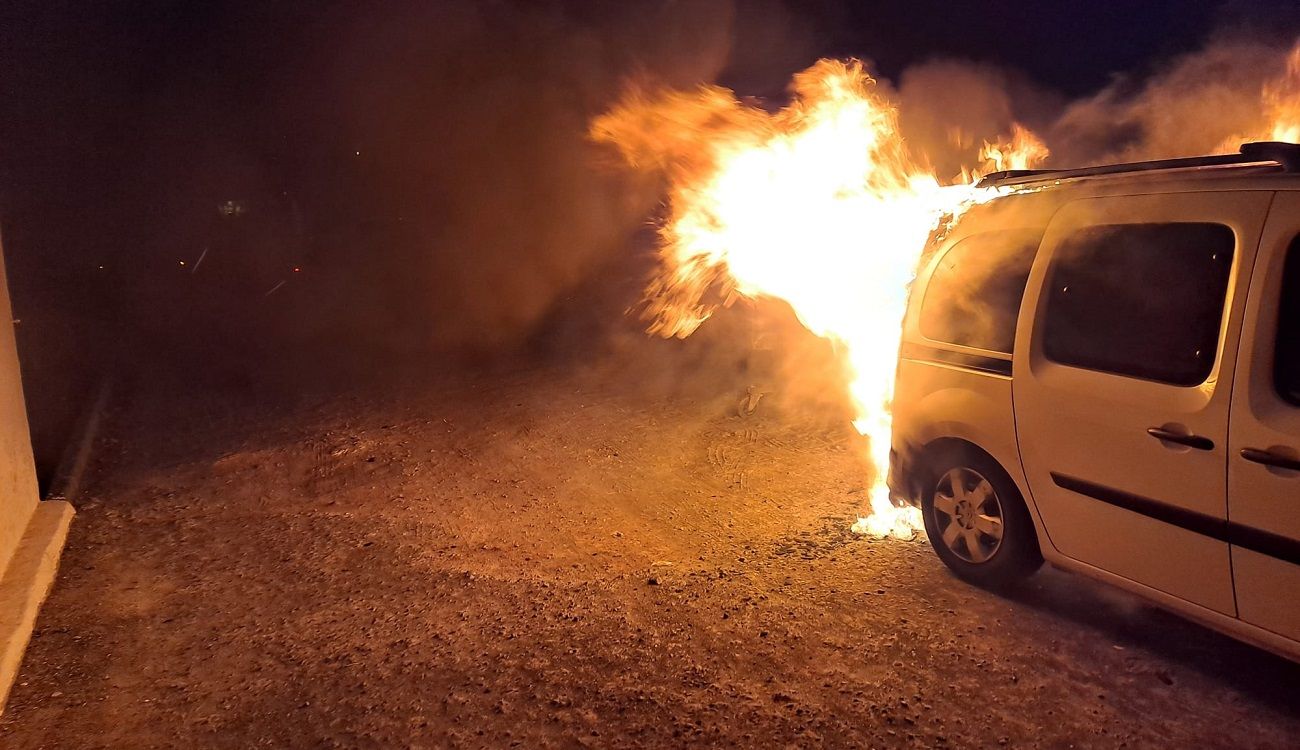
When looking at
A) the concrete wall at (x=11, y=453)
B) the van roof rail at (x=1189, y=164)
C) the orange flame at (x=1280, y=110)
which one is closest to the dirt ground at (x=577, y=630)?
the concrete wall at (x=11, y=453)

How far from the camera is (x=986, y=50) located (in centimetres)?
1326

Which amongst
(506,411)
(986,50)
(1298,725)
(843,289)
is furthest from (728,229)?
(986,50)

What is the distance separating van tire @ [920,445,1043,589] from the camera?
13.1 feet

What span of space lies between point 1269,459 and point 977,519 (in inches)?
59.2

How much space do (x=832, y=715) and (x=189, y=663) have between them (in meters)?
3.02

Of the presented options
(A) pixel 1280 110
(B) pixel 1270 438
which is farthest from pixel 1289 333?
(A) pixel 1280 110

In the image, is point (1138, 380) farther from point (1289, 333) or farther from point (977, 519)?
point (977, 519)

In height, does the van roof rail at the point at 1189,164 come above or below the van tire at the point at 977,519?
above

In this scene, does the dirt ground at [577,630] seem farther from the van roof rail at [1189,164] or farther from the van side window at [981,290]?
the van roof rail at [1189,164]

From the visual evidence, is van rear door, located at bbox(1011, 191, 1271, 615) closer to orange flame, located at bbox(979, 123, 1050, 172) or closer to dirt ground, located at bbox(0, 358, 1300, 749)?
dirt ground, located at bbox(0, 358, 1300, 749)

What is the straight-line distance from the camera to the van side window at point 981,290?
155 inches

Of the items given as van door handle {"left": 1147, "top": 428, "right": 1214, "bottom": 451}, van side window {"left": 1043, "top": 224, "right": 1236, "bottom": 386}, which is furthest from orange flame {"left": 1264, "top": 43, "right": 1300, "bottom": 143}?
van door handle {"left": 1147, "top": 428, "right": 1214, "bottom": 451}

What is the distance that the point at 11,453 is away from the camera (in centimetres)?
496

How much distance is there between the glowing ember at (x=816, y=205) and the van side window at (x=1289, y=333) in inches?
84.9
